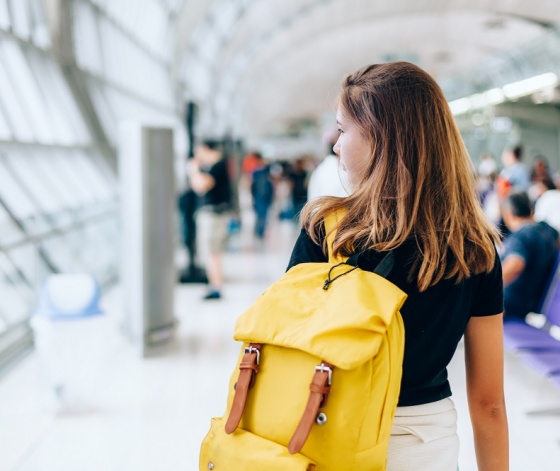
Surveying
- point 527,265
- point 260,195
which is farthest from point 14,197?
point 260,195

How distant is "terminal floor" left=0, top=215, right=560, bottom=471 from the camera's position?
420cm

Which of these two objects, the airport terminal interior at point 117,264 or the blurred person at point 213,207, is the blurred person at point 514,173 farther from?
the blurred person at point 213,207

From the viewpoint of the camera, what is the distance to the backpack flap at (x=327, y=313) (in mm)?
1391

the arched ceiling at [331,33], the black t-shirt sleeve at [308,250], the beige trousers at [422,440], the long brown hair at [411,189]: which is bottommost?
the beige trousers at [422,440]

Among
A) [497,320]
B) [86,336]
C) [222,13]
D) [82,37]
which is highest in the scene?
[222,13]

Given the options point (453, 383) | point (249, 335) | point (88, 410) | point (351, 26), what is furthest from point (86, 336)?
point (351, 26)

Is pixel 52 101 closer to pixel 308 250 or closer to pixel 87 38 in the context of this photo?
pixel 87 38

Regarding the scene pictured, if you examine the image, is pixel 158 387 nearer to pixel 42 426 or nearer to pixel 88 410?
pixel 88 410

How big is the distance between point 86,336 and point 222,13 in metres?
24.0

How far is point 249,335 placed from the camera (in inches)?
58.7

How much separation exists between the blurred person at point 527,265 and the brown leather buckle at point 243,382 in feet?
14.2

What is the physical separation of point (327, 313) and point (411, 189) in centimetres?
35

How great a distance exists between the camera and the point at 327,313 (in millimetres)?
1443

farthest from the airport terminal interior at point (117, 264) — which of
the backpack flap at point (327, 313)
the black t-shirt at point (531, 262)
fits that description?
the backpack flap at point (327, 313)
